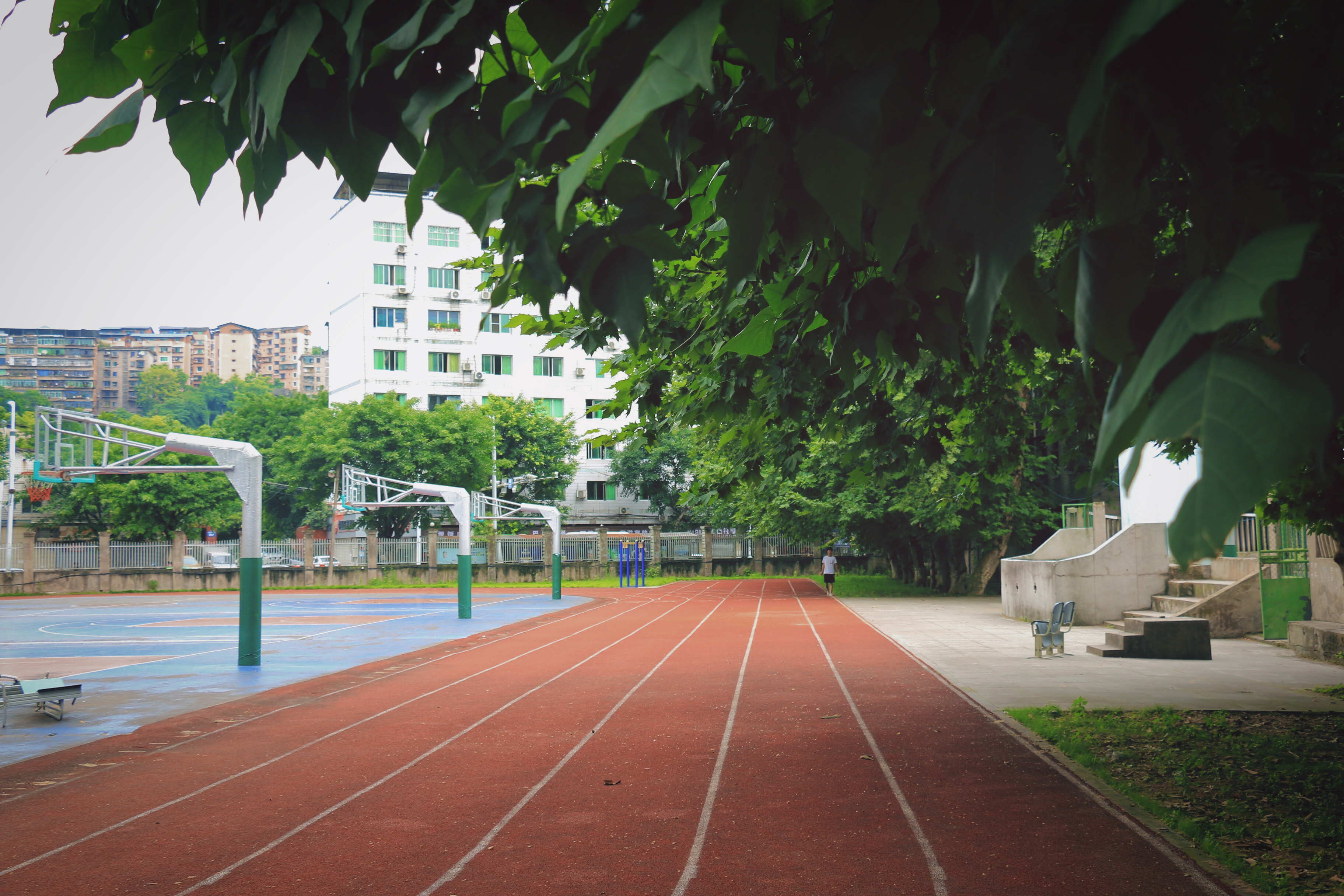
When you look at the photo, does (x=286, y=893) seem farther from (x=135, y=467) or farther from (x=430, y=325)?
(x=430, y=325)

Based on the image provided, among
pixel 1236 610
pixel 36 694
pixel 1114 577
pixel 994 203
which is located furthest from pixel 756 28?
pixel 1114 577

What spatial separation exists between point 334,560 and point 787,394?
134 feet

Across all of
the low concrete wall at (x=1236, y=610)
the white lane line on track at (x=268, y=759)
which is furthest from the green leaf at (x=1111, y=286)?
the low concrete wall at (x=1236, y=610)

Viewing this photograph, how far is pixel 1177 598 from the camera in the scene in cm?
1769

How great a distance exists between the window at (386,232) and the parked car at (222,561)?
763 inches

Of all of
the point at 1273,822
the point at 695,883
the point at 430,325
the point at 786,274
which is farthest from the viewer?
the point at 430,325

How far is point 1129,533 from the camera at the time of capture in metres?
18.7

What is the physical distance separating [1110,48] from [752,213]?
53cm

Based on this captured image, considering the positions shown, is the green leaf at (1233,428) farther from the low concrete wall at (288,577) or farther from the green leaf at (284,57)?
the low concrete wall at (288,577)

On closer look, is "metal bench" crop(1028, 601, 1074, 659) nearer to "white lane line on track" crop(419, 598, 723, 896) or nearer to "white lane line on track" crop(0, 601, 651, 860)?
"white lane line on track" crop(419, 598, 723, 896)

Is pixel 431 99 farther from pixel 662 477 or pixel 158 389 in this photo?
pixel 158 389

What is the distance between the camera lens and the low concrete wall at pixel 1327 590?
13148 mm

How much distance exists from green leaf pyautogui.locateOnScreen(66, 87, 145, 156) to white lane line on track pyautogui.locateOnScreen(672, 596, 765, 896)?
4.43 meters

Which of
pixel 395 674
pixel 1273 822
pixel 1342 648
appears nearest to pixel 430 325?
pixel 395 674
